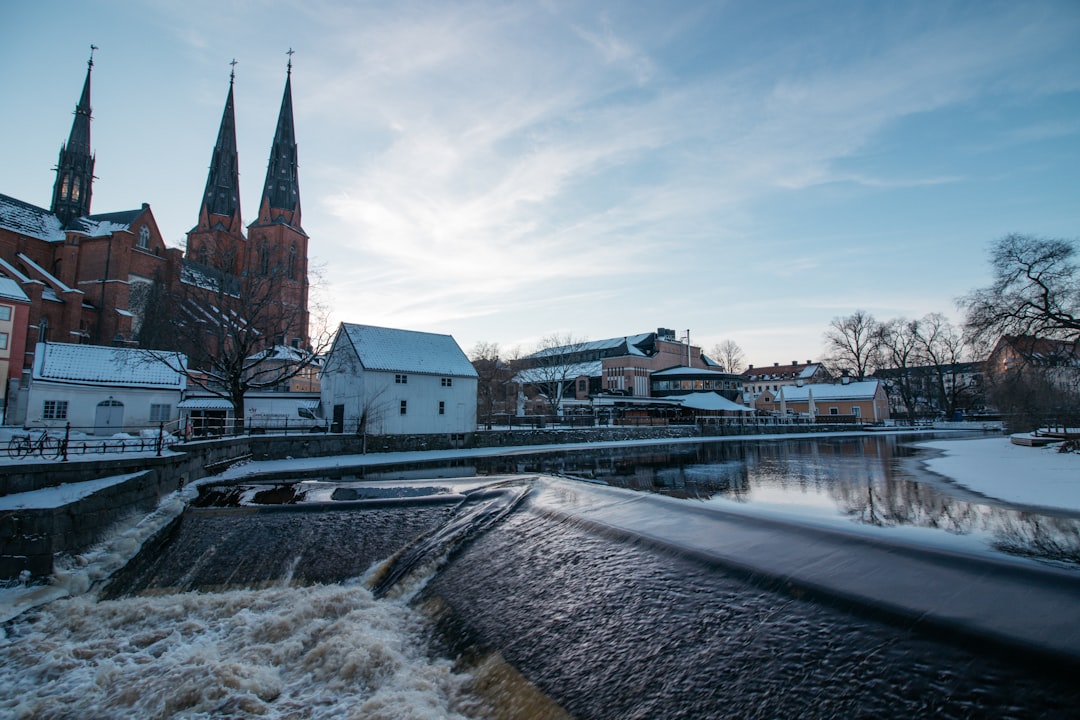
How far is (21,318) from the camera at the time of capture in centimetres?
3934

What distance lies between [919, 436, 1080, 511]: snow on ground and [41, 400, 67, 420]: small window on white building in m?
41.3

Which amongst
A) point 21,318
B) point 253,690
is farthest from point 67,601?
point 21,318

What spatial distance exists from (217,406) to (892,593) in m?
47.4

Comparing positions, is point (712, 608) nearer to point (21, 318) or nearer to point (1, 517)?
A: point (1, 517)

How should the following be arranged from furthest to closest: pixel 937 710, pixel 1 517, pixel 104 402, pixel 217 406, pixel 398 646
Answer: pixel 217 406, pixel 104 402, pixel 1 517, pixel 398 646, pixel 937 710

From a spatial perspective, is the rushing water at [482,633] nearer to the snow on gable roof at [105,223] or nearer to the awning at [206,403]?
the awning at [206,403]

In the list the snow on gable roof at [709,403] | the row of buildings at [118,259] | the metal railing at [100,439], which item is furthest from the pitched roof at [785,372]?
the metal railing at [100,439]

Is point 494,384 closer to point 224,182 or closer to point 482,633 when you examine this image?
point 224,182

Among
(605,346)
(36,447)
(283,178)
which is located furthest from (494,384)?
(36,447)

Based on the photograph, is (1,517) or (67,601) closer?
(67,601)

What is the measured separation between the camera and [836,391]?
2813 inches

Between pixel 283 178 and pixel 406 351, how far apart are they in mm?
50044

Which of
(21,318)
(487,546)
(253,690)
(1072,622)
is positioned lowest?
(253,690)

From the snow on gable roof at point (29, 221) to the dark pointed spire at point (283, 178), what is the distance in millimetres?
21098
